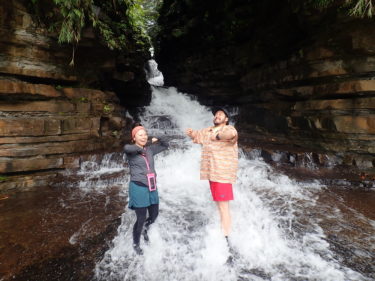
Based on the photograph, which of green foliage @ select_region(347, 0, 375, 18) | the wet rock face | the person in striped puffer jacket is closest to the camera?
the person in striped puffer jacket

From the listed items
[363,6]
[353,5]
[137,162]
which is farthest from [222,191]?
[353,5]

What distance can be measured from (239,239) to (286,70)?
7.58 metres

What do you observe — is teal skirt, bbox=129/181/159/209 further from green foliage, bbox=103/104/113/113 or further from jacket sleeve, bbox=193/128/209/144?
green foliage, bbox=103/104/113/113

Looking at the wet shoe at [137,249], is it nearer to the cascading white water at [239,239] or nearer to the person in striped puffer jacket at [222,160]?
the cascading white water at [239,239]

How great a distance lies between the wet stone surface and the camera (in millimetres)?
2992

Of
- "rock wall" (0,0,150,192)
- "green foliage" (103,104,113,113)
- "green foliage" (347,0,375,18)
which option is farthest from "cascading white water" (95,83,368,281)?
"green foliage" (347,0,375,18)

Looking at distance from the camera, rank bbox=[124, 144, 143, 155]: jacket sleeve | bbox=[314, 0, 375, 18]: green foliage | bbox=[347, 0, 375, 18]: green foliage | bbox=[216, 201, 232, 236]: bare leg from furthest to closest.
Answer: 1. bbox=[314, 0, 375, 18]: green foliage
2. bbox=[347, 0, 375, 18]: green foliage
3. bbox=[216, 201, 232, 236]: bare leg
4. bbox=[124, 144, 143, 155]: jacket sleeve

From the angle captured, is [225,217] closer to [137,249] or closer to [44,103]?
[137,249]

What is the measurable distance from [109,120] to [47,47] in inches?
130

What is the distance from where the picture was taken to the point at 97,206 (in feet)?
16.1

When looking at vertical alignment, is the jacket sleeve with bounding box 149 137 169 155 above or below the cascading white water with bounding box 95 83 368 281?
above

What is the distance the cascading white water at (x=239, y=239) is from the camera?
9.70 feet

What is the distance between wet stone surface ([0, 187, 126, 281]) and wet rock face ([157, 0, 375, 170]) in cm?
636

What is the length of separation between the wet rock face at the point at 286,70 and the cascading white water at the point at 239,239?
2.49 meters
